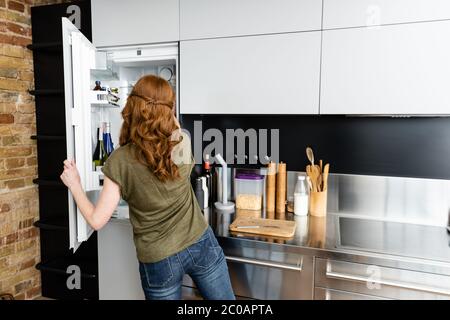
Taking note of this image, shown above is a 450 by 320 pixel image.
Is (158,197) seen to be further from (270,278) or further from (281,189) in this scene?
(281,189)

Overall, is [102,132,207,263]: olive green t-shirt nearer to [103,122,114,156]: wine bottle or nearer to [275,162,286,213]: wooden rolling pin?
[275,162,286,213]: wooden rolling pin

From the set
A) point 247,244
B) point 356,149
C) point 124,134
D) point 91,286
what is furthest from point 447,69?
point 91,286

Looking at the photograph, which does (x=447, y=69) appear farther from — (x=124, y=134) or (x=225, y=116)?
(x=124, y=134)

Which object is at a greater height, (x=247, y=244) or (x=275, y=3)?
(x=275, y=3)

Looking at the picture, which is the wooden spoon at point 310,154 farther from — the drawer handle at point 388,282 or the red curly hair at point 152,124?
the red curly hair at point 152,124

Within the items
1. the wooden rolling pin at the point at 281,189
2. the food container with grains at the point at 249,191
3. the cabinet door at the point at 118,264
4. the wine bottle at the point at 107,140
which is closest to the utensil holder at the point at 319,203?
the wooden rolling pin at the point at 281,189

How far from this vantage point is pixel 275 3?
5.11 feet

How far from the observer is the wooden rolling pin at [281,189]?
6.07 feet

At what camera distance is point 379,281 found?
4.24 ft

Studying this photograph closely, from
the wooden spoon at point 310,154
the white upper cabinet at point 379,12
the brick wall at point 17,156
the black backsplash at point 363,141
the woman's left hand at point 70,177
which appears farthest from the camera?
the brick wall at point 17,156

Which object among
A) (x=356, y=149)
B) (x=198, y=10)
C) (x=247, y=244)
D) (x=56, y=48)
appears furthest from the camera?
(x=56, y=48)

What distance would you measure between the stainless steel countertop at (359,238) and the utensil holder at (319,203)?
36 millimetres

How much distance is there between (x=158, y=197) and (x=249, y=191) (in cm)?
86
